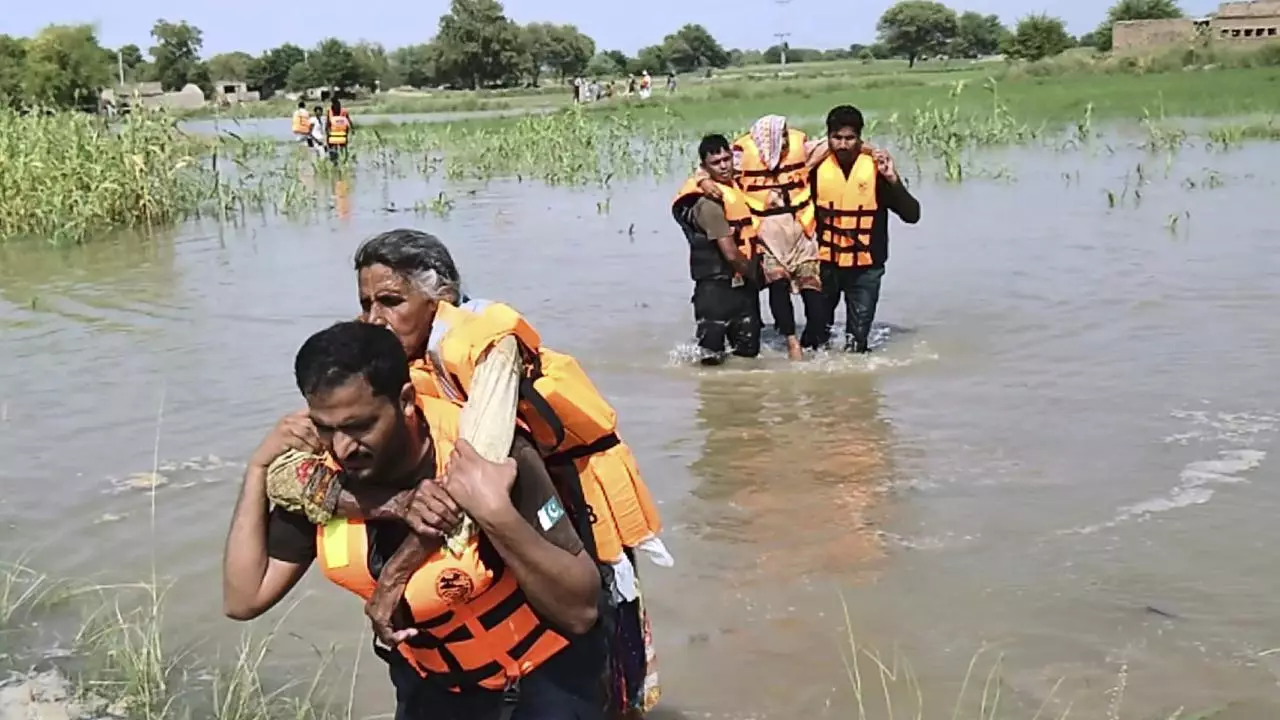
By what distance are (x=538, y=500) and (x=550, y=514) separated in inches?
1.4

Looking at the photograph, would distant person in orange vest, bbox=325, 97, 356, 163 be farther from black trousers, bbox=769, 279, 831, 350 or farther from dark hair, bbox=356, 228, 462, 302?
dark hair, bbox=356, 228, 462, 302

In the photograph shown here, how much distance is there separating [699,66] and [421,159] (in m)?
107

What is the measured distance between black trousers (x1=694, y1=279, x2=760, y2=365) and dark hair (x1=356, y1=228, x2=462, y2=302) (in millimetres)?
5312

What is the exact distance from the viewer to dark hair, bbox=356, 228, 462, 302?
2.88m

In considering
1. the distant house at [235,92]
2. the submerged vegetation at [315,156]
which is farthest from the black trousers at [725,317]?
the distant house at [235,92]

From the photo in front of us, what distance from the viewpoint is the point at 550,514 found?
2.43 m

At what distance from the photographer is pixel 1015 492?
5836mm

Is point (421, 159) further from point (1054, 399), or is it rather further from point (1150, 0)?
point (1150, 0)

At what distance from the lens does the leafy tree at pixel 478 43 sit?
86125mm

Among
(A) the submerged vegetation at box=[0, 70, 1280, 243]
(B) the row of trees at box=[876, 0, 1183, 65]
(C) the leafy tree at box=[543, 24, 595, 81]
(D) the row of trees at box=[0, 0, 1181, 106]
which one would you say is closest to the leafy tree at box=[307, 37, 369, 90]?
(D) the row of trees at box=[0, 0, 1181, 106]

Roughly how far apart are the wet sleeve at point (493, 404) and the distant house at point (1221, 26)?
51.1m

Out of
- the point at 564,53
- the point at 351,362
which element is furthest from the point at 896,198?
the point at 564,53

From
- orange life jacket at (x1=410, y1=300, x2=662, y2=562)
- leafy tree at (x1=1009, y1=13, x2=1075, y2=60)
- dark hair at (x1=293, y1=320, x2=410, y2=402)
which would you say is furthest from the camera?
leafy tree at (x1=1009, y1=13, x2=1075, y2=60)

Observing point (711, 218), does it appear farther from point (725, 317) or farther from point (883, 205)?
point (883, 205)
